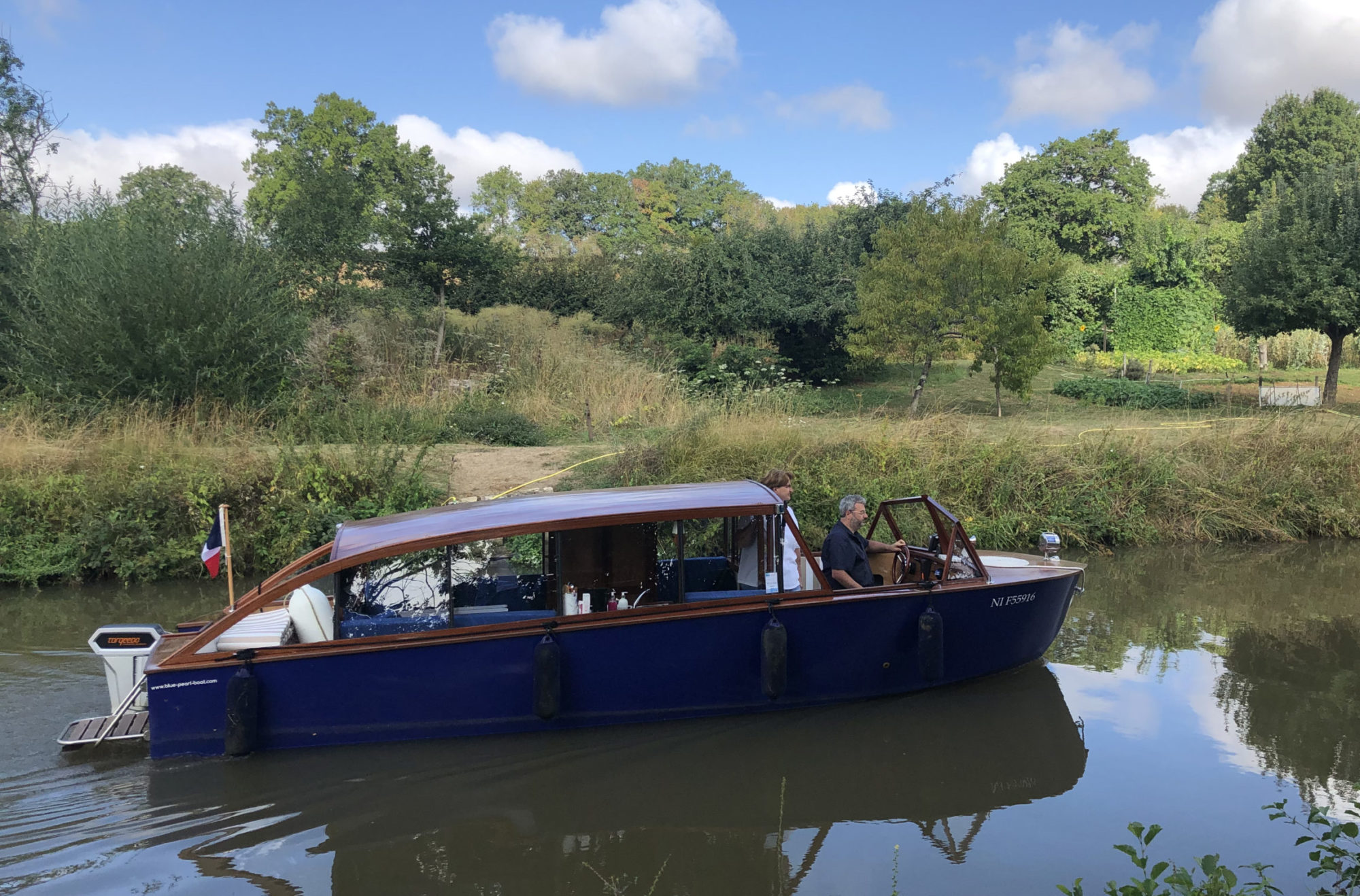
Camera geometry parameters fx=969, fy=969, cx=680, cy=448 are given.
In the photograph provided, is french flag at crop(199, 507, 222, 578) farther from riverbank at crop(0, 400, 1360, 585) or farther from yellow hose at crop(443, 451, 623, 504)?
yellow hose at crop(443, 451, 623, 504)

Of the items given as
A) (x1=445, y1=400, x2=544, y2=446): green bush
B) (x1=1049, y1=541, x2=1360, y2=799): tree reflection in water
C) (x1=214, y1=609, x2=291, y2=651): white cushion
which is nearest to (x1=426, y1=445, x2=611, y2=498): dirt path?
(x1=445, y1=400, x2=544, y2=446): green bush

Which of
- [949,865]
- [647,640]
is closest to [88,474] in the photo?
[647,640]

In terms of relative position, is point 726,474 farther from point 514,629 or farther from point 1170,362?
point 1170,362

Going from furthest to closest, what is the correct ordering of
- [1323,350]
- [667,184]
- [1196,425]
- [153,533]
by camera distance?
[667,184] → [1323,350] → [1196,425] → [153,533]

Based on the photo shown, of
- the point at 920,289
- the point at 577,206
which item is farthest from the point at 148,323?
the point at 577,206

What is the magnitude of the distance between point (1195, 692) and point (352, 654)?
6.76 metres

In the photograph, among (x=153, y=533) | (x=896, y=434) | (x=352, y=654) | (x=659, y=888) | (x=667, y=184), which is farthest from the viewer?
(x=667, y=184)

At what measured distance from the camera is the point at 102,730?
6.62 meters

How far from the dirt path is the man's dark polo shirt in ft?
23.2

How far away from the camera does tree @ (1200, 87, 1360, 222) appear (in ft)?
173

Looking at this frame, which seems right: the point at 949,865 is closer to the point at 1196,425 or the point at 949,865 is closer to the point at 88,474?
the point at 88,474

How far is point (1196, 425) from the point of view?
638 inches

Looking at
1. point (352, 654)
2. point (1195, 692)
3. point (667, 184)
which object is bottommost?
point (1195, 692)

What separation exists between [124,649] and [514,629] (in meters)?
2.76
